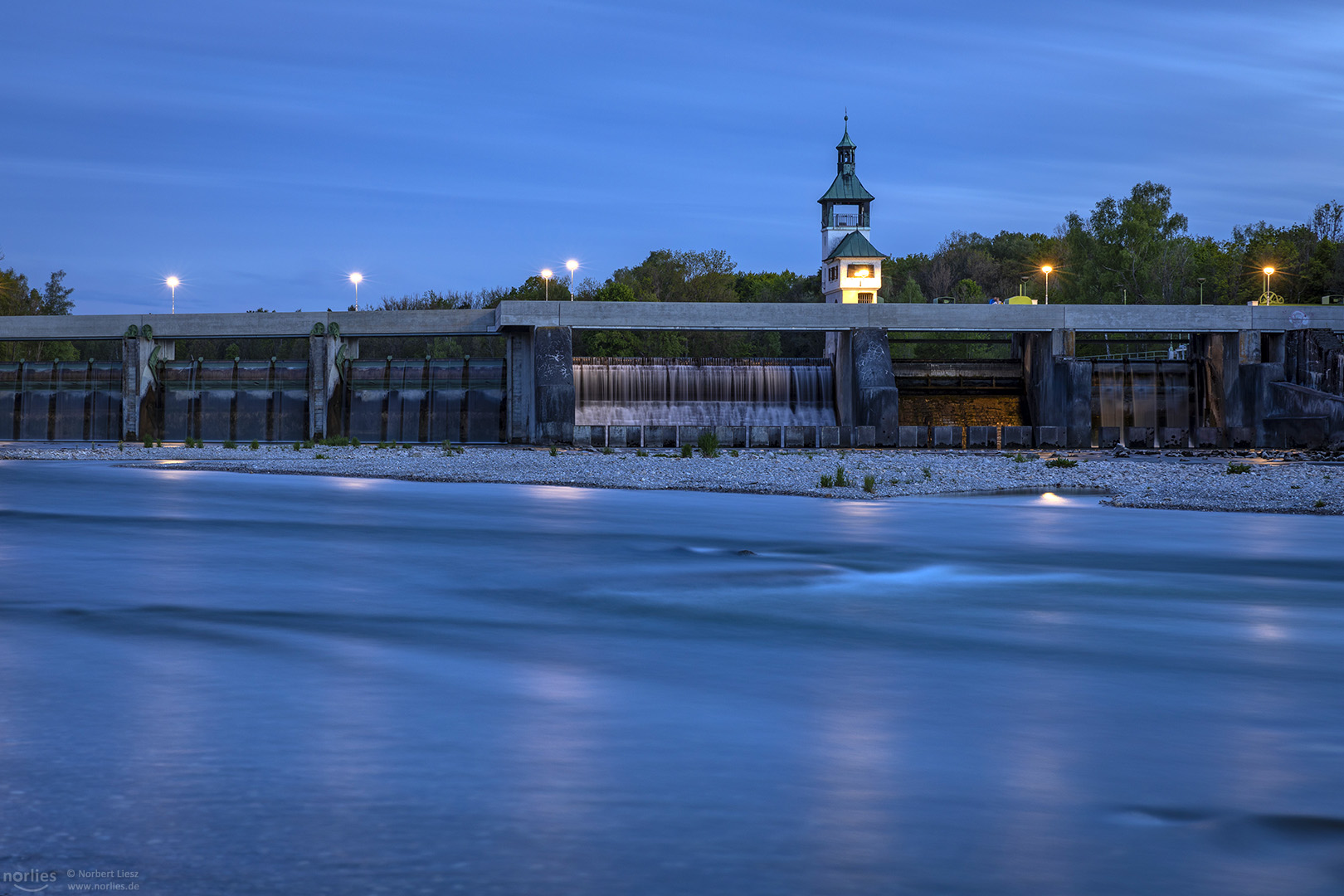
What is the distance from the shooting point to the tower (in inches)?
3804

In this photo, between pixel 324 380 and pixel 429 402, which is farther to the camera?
pixel 429 402

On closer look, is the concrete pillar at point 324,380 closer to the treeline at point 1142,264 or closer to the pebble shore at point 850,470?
the pebble shore at point 850,470

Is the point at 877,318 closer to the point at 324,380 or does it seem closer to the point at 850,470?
the point at 850,470

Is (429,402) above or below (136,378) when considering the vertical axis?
below

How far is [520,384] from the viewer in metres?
50.7

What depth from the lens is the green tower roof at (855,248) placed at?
96.8 meters

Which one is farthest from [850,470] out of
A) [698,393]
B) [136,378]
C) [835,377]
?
[136,378]

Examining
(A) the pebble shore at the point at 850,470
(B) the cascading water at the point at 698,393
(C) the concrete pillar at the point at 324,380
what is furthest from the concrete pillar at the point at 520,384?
(C) the concrete pillar at the point at 324,380

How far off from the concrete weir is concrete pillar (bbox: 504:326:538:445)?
0.08 meters

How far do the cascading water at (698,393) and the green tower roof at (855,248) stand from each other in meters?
46.7

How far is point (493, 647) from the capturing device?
9.08m

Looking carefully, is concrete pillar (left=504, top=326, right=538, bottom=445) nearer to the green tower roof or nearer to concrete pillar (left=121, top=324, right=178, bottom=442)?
concrete pillar (left=121, top=324, right=178, bottom=442)

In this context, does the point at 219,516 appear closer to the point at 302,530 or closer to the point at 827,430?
the point at 302,530

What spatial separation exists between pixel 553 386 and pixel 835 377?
12617 millimetres
